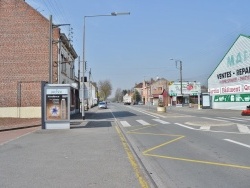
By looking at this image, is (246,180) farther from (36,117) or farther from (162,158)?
(36,117)

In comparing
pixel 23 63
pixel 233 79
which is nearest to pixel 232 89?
pixel 233 79

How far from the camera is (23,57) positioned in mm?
33688

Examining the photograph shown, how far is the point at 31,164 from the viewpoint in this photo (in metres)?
9.80

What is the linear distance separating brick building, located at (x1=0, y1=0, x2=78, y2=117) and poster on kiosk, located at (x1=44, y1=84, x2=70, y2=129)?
1209 centimetres

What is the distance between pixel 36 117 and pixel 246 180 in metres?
27.4

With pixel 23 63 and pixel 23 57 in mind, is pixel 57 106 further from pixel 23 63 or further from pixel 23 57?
pixel 23 57

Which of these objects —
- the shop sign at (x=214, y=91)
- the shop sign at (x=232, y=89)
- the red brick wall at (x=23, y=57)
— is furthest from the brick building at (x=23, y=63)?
the shop sign at (x=214, y=91)

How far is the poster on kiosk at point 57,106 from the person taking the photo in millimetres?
21500

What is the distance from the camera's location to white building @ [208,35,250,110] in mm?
49062

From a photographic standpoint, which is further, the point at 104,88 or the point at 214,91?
the point at 104,88

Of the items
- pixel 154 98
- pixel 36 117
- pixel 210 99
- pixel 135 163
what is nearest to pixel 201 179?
pixel 135 163

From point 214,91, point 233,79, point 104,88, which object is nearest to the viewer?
point 233,79

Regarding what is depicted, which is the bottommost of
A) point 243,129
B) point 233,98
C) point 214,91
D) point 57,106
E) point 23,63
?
point 243,129

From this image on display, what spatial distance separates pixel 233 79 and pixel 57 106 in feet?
121
